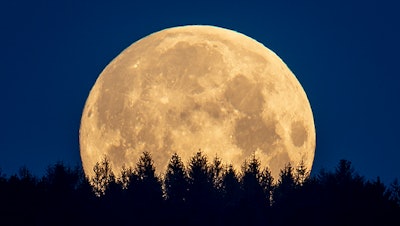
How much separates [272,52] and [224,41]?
13.3ft

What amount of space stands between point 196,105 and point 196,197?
10503 millimetres

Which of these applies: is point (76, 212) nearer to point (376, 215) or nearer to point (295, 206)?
point (295, 206)

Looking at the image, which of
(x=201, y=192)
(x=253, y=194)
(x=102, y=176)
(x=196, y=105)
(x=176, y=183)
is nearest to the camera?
(x=196, y=105)

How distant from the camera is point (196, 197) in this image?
64.7 metres

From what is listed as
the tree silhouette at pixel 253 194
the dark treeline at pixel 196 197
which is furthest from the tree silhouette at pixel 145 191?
the tree silhouette at pixel 253 194

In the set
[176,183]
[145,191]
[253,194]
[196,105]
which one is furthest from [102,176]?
[196,105]

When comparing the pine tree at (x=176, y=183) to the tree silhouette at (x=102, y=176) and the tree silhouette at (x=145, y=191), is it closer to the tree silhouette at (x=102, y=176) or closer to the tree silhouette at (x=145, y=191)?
the tree silhouette at (x=145, y=191)

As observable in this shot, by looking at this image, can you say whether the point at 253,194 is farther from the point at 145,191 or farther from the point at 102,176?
the point at 102,176

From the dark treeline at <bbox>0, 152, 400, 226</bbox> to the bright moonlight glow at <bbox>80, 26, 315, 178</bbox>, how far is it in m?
1.40

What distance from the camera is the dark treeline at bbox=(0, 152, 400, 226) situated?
57.7 metres

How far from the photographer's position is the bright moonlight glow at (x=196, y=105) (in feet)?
185

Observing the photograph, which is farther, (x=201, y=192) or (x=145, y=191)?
(x=201, y=192)

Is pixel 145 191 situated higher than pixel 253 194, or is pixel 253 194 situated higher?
pixel 145 191

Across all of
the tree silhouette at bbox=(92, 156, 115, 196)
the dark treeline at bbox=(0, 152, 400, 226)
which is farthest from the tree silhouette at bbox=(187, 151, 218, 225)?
the tree silhouette at bbox=(92, 156, 115, 196)
